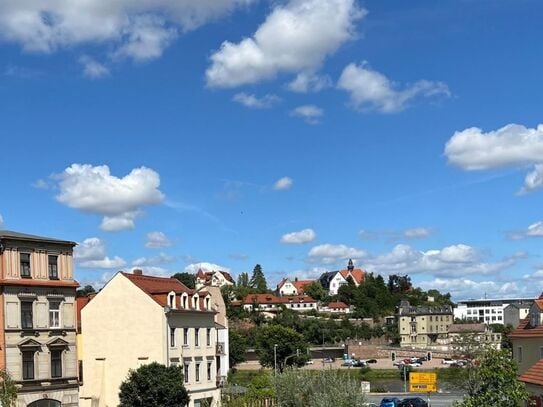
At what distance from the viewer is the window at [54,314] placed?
50.4 meters

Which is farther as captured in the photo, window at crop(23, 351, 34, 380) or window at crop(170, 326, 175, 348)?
window at crop(170, 326, 175, 348)

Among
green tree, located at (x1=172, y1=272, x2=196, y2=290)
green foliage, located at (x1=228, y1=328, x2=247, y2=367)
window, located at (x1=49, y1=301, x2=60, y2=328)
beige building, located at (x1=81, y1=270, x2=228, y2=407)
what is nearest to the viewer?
window, located at (x1=49, y1=301, x2=60, y2=328)

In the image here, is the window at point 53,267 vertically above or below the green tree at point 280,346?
above

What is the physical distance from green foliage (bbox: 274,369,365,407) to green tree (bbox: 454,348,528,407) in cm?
995

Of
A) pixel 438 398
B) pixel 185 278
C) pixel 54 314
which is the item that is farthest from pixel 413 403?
pixel 185 278

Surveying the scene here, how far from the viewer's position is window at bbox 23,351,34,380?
48.3m

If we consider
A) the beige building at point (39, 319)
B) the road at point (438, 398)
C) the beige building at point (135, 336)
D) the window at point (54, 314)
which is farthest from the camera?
the road at point (438, 398)

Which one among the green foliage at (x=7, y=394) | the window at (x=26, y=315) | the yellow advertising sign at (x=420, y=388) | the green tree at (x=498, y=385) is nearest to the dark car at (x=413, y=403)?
the yellow advertising sign at (x=420, y=388)

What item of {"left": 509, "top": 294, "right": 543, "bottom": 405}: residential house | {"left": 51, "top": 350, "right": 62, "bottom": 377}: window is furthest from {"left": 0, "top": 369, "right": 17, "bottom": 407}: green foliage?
{"left": 509, "top": 294, "right": 543, "bottom": 405}: residential house

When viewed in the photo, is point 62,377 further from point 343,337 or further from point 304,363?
point 343,337

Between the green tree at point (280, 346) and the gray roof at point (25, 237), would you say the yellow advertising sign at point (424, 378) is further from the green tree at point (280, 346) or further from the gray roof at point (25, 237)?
the gray roof at point (25, 237)

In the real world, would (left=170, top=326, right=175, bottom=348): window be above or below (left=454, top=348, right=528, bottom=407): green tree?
below

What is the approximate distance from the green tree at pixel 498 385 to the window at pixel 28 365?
110 ft

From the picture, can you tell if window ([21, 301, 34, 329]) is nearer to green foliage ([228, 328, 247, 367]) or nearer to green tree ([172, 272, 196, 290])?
green foliage ([228, 328, 247, 367])
